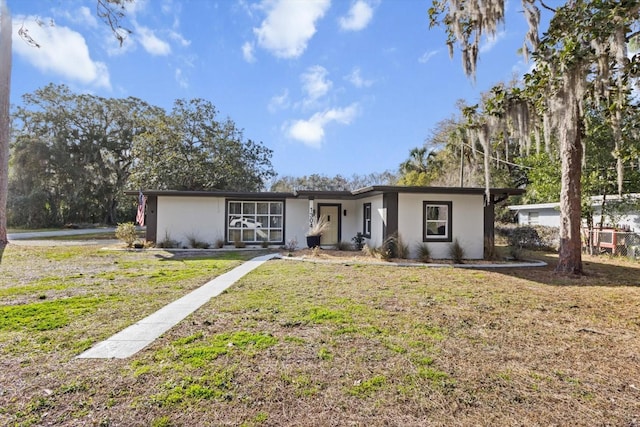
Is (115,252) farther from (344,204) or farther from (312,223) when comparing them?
(344,204)

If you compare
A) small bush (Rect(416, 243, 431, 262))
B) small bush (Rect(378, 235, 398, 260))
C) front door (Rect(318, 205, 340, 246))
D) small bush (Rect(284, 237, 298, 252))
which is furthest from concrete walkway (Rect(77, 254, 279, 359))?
front door (Rect(318, 205, 340, 246))

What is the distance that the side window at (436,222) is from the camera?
11.0 m

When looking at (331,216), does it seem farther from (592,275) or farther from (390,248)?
(592,275)

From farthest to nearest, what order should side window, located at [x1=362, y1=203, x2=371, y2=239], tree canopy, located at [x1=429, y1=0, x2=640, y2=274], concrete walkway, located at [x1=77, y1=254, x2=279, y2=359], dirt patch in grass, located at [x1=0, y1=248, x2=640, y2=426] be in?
side window, located at [x1=362, y1=203, x2=371, y2=239] → tree canopy, located at [x1=429, y1=0, x2=640, y2=274] → concrete walkway, located at [x1=77, y1=254, x2=279, y2=359] → dirt patch in grass, located at [x1=0, y1=248, x2=640, y2=426]

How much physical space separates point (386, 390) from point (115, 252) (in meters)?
11.8

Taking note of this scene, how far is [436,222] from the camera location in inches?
439

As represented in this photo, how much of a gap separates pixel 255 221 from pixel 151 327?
10.7 m

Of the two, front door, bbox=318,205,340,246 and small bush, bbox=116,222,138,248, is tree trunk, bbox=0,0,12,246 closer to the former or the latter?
small bush, bbox=116,222,138,248

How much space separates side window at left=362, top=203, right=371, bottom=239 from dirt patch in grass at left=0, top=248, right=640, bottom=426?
6849 millimetres

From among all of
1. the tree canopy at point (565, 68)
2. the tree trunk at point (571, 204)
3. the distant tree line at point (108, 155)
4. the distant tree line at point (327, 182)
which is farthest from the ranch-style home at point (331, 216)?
the distant tree line at point (327, 182)

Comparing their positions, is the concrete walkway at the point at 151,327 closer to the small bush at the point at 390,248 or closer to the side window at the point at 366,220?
the small bush at the point at 390,248

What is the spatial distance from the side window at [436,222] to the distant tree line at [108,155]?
1539 centimetres

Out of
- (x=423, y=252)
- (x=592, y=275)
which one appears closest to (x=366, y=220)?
(x=423, y=252)

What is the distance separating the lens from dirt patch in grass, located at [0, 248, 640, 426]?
230 cm
